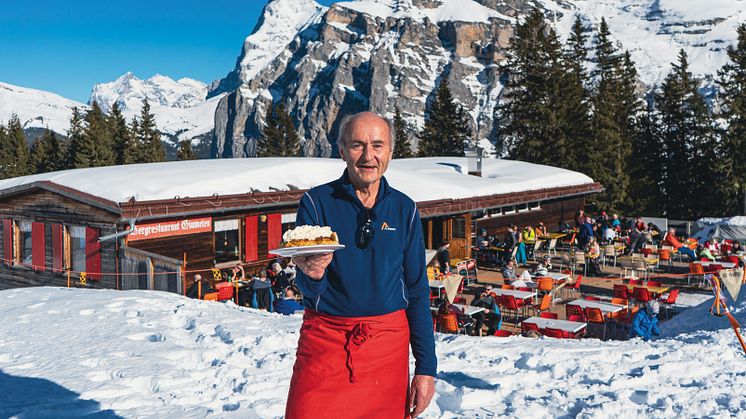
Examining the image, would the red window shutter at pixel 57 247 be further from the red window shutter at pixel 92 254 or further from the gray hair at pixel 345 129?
the gray hair at pixel 345 129

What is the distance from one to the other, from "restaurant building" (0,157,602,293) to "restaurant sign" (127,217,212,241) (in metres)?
0.02

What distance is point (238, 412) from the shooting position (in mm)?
4770

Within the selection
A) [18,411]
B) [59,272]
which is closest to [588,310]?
[18,411]

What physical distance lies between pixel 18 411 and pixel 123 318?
321cm

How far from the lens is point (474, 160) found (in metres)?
25.3

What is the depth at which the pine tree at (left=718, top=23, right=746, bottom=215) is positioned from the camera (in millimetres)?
36656

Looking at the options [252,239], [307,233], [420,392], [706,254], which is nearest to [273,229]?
[252,239]

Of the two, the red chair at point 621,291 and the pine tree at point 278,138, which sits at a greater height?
the pine tree at point 278,138

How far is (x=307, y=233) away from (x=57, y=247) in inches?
585

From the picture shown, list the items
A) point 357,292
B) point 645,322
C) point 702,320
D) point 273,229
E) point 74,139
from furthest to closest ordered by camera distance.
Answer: point 74,139
point 273,229
point 702,320
point 645,322
point 357,292

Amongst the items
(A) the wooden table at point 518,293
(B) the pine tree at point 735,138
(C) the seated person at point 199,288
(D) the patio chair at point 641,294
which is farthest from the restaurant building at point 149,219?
(B) the pine tree at point 735,138

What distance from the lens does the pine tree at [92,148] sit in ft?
164

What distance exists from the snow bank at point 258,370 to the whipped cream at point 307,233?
2880 millimetres

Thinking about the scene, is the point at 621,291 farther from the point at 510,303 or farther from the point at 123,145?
the point at 123,145
